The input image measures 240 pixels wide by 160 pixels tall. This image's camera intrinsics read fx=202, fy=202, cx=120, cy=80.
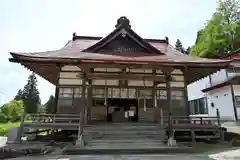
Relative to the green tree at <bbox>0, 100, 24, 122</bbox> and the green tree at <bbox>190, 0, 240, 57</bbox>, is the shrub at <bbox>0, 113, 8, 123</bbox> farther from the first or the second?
the green tree at <bbox>190, 0, 240, 57</bbox>

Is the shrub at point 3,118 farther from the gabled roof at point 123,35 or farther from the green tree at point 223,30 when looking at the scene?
the green tree at point 223,30

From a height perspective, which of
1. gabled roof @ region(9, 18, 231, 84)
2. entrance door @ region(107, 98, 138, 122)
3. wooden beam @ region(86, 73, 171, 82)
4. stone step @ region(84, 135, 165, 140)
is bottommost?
stone step @ region(84, 135, 165, 140)

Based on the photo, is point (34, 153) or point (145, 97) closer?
point (34, 153)

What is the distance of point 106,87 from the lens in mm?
11523

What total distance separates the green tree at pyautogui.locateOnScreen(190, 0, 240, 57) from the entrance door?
15840 mm

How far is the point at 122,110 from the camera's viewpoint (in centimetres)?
1252

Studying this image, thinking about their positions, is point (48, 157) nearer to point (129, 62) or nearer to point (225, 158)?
point (129, 62)

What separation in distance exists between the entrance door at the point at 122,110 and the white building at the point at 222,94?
7.88 m

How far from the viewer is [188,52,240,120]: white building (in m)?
15.2

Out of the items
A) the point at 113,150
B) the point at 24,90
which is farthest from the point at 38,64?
the point at 24,90

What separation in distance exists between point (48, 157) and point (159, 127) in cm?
487

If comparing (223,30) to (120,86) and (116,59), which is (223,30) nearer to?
(120,86)

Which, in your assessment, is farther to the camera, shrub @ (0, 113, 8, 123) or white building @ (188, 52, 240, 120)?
shrub @ (0, 113, 8, 123)

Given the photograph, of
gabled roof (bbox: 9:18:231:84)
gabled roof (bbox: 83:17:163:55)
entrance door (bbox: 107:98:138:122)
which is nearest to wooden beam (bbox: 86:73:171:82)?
gabled roof (bbox: 9:18:231:84)
